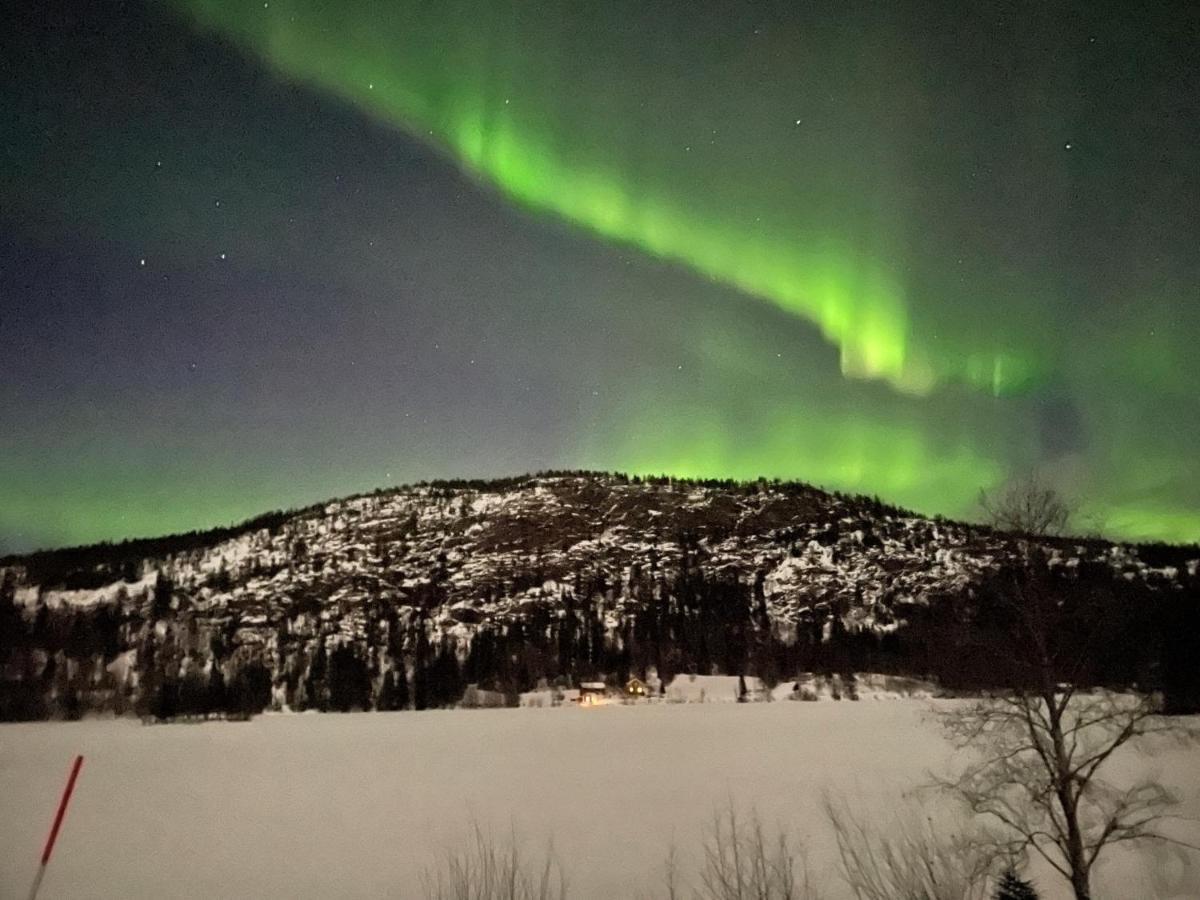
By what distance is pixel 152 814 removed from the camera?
758 inches

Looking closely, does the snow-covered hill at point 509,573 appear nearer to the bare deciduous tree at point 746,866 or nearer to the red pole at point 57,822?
the bare deciduous tree at point 746,866

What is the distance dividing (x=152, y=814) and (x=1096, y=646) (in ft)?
67.1

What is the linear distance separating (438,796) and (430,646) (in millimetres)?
53199

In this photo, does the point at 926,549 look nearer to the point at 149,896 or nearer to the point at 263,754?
the point at 263,754

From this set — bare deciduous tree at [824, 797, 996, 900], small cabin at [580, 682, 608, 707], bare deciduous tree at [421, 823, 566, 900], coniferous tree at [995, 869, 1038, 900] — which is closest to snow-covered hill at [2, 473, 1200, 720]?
small cabin at [580, 682, 608, 707]

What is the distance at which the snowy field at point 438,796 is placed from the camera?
44.9 feet

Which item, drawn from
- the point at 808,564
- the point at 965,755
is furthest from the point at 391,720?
the point at 808,564

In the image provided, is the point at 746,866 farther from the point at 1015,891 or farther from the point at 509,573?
the point at 509,573

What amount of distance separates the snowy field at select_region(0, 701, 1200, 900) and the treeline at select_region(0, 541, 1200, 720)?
10587 mm

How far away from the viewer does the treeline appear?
49062 mm

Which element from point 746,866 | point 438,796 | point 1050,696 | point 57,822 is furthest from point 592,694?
point 57,822

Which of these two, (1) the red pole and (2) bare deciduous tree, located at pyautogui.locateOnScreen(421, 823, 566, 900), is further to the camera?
(2) bare deciduous tree, located at pyautogui.locateOnScreen(421, 823, 566, 900)

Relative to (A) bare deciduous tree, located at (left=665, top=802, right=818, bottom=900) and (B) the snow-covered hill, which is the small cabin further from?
(A) bare deciduous tree, located at (left=665, top=802, right=818, bottom=900)

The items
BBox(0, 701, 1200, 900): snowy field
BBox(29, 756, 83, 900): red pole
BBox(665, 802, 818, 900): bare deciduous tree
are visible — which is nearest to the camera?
BBox(29, 756, 83, 900): red pole
